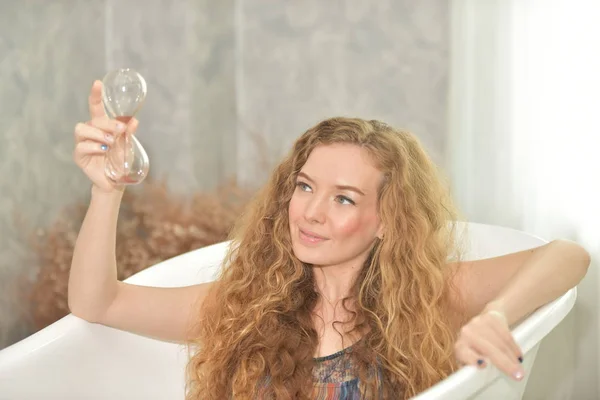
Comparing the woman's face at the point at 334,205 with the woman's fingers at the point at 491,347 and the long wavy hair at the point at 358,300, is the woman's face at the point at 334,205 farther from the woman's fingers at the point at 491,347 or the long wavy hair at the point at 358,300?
the woman's fingers at the point at 491,347

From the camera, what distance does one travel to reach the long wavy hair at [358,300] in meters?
1.59

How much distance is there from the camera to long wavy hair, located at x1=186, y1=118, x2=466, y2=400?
1594 mm

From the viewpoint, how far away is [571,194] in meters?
2.32

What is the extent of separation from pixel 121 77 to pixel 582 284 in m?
1.54

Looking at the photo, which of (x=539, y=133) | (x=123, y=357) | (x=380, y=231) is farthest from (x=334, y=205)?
(x=539, y=133)

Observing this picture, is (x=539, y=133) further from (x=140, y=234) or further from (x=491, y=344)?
(x=140, y=234)

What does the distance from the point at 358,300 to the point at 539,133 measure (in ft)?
3.34

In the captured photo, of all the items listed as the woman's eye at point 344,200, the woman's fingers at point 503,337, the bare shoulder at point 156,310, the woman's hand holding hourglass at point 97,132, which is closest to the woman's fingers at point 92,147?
the woman's hand holding hourglass at point 97,132

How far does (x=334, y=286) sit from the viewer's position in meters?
1.72

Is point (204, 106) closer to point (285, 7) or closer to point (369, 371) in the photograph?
point (285, 7)

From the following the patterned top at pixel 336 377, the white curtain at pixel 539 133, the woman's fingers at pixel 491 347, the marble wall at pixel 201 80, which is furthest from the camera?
the marble wall at pixel 201 80

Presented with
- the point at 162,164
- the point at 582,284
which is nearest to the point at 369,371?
the point at 582,284

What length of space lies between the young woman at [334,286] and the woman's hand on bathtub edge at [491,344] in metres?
0.27

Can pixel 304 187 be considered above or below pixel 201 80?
below
